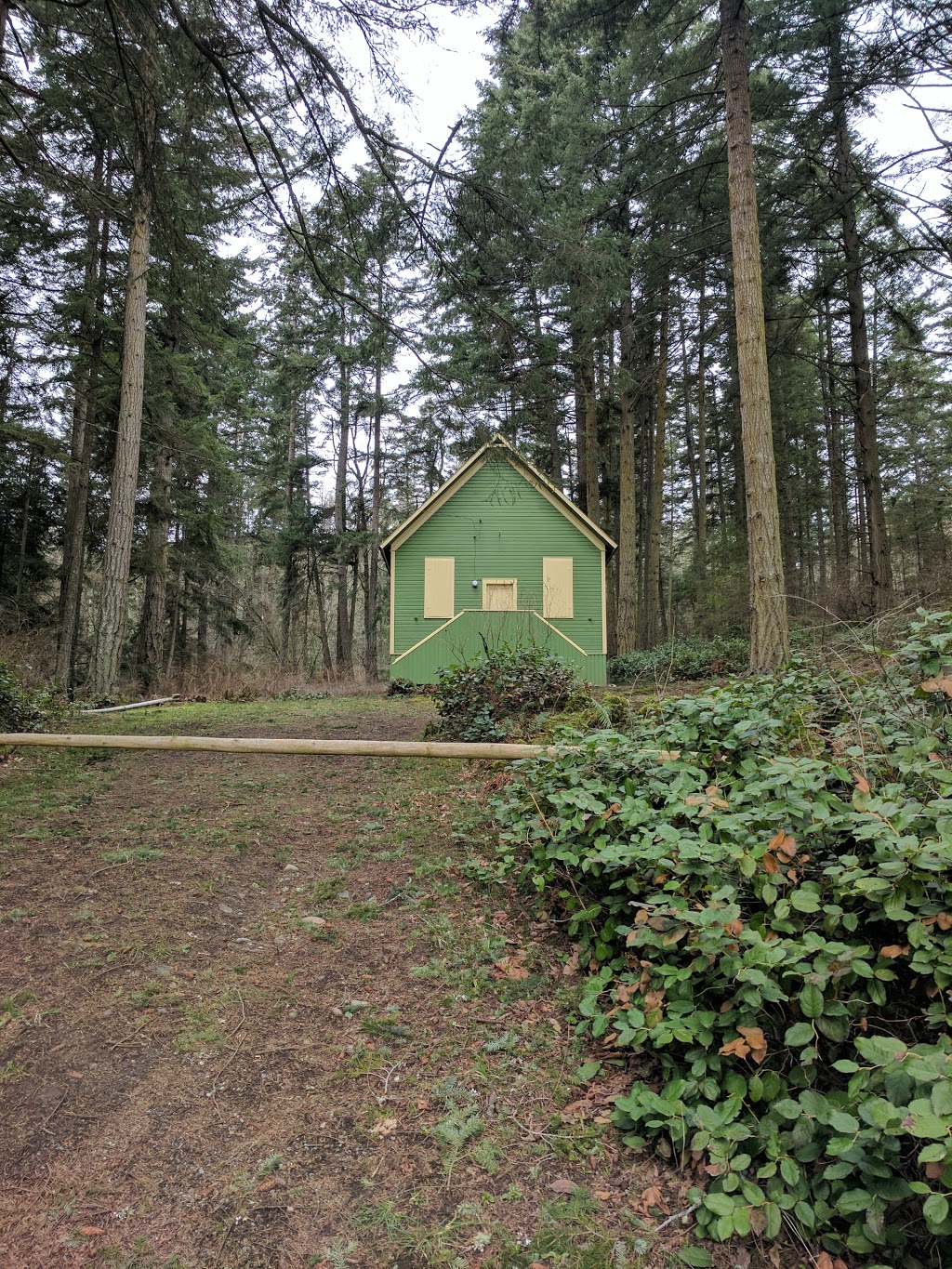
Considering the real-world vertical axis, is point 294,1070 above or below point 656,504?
below

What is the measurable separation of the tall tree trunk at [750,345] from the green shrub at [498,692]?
1949 millimetres

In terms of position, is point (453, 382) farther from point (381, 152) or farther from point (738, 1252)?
point (738, 1252)

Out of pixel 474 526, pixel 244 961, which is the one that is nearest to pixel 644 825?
pixel 244 961

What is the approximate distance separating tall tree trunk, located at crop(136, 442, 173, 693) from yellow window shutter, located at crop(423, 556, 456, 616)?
19.4 ft

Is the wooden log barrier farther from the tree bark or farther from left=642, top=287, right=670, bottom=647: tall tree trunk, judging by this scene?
the tree bark

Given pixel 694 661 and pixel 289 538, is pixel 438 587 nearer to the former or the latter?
pixel 694 661

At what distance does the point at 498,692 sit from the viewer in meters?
6.16

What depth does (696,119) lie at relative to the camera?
7.62 meters

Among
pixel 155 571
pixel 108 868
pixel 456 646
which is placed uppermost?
pixel 155 571

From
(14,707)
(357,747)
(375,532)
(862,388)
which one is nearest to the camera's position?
(357,747)

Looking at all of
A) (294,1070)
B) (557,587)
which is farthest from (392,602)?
(294,1070)

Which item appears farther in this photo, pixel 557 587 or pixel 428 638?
pixel 557 587

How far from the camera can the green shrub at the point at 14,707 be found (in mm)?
5508

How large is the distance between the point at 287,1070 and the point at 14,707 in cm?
518
